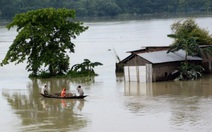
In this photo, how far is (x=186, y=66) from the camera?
34.7 metres

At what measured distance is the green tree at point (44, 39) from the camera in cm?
3903

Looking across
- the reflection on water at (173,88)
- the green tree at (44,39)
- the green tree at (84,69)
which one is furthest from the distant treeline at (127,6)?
the reflection on water at (173,88)

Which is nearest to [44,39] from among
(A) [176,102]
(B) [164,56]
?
(B) [164,56]

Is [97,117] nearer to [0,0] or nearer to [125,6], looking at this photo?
[0,0]

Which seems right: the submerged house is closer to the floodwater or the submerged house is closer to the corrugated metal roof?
the corrugated metal roof

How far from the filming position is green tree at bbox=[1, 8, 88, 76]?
39.0 m

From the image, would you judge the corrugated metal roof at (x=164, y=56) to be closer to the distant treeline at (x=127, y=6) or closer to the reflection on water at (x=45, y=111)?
the reflection on water at (x=45, y=111)

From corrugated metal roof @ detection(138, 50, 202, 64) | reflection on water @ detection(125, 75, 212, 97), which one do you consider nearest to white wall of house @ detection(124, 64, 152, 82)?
reflection on water @ detection(125, 75, 212, 97)

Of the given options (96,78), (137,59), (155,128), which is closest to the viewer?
(155,128)

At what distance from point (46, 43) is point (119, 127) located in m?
18.3

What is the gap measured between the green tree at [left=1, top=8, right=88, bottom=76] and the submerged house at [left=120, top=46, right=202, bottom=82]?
5.62m

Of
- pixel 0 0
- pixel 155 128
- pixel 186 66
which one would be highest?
pixel 0 0

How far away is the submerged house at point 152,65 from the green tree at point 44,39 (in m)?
5.62

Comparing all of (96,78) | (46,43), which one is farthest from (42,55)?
(96,78)
